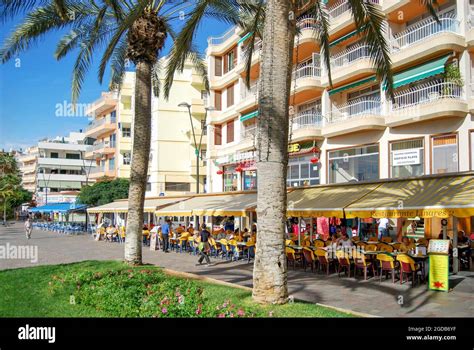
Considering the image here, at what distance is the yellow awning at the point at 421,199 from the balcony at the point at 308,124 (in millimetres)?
11701

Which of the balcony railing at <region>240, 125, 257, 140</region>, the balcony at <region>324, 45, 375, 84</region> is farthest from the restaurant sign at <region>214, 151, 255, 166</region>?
the balcony at <region>324, 45, 375, 84</region>

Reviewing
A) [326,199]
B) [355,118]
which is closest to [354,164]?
[355,118]

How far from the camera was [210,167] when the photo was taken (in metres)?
40.8

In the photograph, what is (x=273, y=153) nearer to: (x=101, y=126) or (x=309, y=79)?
(x=309, y=79)

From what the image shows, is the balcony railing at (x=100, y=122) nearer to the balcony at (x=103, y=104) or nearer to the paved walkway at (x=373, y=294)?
the balcony at (x=103, y=104)

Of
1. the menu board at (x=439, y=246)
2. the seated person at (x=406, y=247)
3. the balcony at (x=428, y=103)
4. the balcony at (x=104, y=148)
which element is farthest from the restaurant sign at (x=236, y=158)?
the balcony at (x=104, y=148)

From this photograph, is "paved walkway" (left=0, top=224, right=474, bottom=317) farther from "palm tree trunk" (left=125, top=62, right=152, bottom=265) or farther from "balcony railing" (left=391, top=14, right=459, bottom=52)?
"balcony railing" (left=391, top=14, right=459, bottom=52)

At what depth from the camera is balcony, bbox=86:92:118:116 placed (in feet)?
206

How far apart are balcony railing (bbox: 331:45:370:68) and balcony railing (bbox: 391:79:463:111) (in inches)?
131

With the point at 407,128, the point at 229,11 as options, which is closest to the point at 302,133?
the point at 407,128

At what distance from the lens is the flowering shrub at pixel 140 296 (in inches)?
293

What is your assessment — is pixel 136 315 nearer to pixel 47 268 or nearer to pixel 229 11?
pixel 47 268

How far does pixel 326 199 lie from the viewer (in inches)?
662
